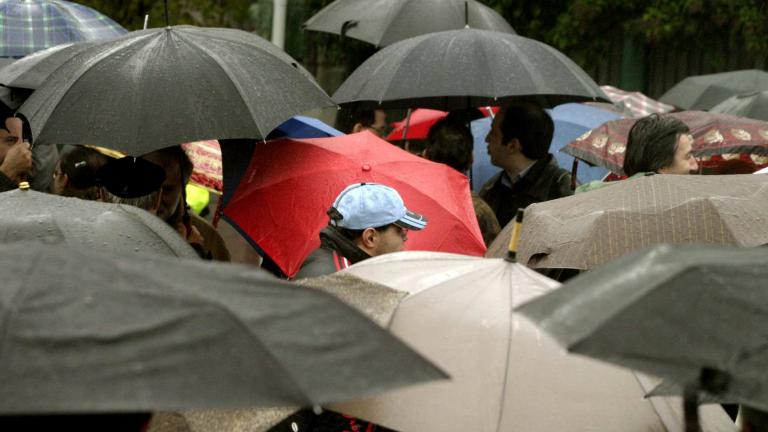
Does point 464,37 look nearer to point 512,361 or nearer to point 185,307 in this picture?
point 512,361

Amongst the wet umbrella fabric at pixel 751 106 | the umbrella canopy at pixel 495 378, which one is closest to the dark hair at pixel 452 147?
the wet umbrella fabric at pixel 751 106

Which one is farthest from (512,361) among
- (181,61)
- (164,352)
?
(181,61)

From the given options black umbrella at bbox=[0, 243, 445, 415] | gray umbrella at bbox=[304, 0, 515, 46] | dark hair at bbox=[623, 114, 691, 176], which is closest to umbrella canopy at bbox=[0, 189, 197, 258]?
black umbrella at bbox=[0, 243, 445, 415]

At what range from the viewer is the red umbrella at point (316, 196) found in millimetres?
5785

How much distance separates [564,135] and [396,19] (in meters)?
1.62

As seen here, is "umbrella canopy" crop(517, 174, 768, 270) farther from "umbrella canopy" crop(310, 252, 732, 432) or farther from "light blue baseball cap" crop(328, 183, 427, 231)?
"umbrella canopy" crop(310, 252, 732, 432)

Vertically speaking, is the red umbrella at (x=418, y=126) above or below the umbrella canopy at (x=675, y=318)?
below

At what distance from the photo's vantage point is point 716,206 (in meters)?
4.86

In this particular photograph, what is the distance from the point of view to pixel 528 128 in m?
7.29

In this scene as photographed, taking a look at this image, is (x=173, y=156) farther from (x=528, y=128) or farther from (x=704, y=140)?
(x=704, y=140)

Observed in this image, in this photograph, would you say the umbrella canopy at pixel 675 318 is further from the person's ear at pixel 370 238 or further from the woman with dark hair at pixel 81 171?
the woman with dark hair at pixel 81 171

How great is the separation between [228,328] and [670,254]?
3.45 ft

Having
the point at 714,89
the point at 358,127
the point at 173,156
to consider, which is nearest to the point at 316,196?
the point at 173,156

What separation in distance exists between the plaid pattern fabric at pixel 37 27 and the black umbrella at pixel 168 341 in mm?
5042
